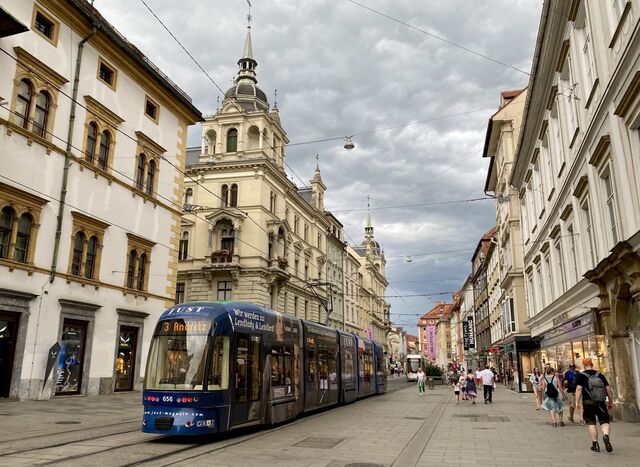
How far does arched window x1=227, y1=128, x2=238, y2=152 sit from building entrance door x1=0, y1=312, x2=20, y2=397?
28.3m

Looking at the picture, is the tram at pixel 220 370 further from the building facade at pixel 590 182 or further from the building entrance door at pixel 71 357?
the building entrance door at pixel 71 357

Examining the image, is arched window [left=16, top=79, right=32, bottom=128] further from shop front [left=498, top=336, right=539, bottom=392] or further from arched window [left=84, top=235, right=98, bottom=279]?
shop front [left=498, top=336, right=539, bottom=392]

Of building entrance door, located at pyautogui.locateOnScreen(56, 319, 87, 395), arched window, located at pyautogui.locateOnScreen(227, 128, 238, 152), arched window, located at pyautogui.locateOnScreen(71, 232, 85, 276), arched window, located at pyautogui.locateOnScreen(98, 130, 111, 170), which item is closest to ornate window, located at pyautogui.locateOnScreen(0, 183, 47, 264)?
arched window, located at pyautogui.locateOnScreen(71, 232, 85, 276)

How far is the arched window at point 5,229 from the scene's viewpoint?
18.4m

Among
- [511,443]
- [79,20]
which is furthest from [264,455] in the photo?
[79,20]

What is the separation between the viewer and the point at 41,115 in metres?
20.3

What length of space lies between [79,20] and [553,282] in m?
23.1

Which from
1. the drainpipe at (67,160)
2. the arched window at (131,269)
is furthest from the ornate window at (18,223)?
the arched window at (131,269)

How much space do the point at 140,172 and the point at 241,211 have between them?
16.9 metres

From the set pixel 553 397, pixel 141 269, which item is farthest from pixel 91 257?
pixel 553 397

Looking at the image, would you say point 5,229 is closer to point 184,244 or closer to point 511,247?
point 184,244

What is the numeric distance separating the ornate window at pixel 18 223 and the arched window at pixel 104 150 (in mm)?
4040

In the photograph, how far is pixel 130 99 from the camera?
83.5 feet

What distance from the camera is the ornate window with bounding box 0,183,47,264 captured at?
→ 18.5m
